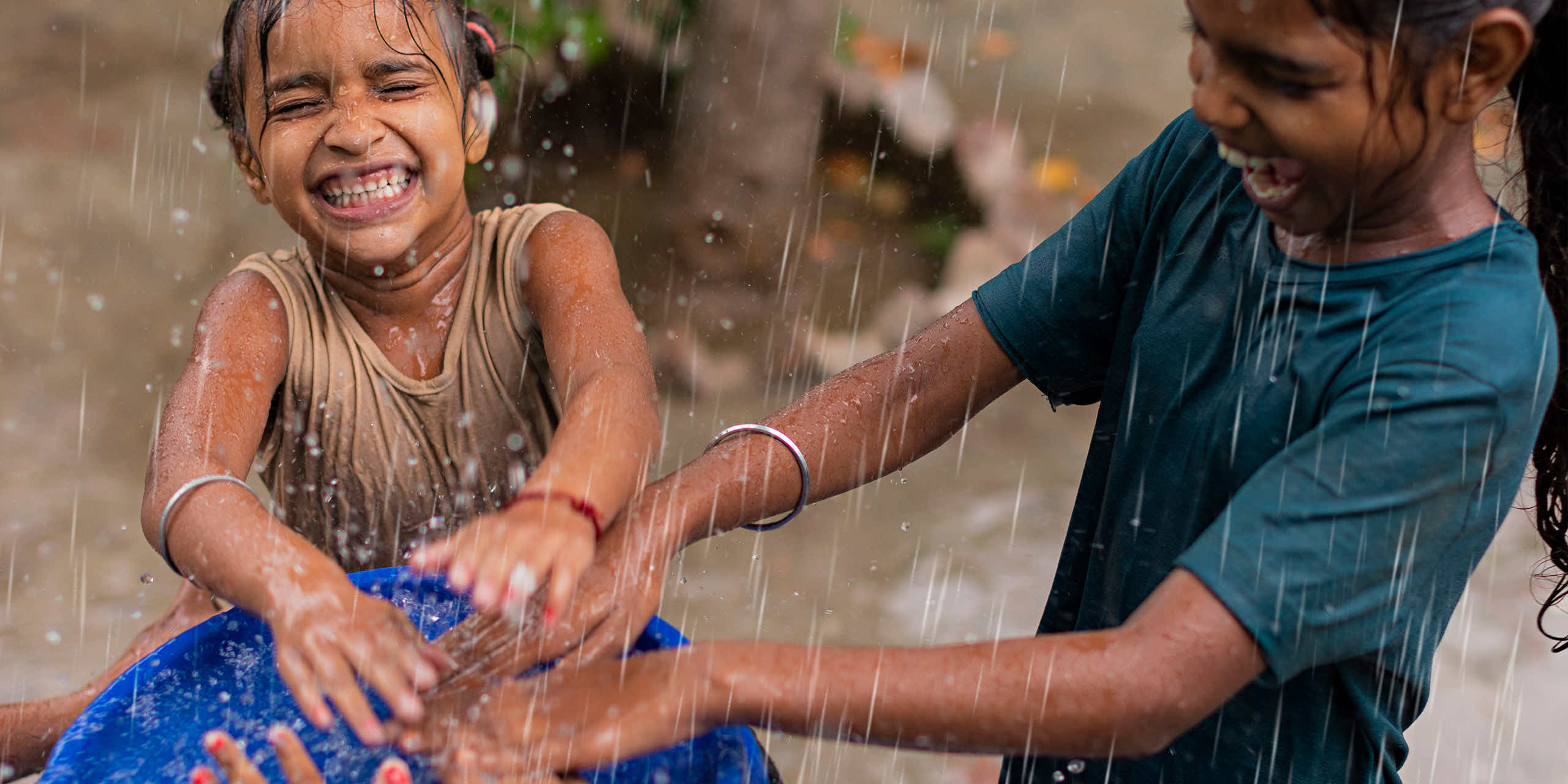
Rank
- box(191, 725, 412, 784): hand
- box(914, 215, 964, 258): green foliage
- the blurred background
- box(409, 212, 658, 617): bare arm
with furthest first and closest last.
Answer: box(914, 215, 964, 258): green foliage → the blurred background → box(409, 212, 658, 617): bare arm → box(191, 725, 412, 784): hand

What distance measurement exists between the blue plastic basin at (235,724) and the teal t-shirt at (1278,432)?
1.98 ft

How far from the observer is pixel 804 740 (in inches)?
140

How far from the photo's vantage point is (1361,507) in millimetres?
1227

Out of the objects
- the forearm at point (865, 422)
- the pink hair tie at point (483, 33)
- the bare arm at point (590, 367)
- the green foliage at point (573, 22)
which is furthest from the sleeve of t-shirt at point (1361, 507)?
the green foliage at point (573, 22)

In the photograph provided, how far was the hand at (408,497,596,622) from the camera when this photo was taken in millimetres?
1467

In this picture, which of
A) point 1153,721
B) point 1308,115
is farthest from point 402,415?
point 1308,115

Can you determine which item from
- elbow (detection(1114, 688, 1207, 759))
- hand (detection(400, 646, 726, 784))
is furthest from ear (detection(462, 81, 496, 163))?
elbow (detection(1114, 688, 1207, 759))

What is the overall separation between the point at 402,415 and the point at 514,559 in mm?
767

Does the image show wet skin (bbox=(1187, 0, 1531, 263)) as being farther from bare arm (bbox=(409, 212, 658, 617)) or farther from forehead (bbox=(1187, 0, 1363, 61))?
bare arm (bbox=(409, 212, 658, 617))

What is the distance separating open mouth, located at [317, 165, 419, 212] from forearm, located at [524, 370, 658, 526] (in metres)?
0.47

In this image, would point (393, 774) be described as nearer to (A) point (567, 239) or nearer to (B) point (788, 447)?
(B) point (788, 447)

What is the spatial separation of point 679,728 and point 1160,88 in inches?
219

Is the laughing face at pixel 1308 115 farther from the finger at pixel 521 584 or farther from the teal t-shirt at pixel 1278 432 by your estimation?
the finger at pixel 521 584

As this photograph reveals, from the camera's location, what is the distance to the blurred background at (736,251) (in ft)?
12.9
